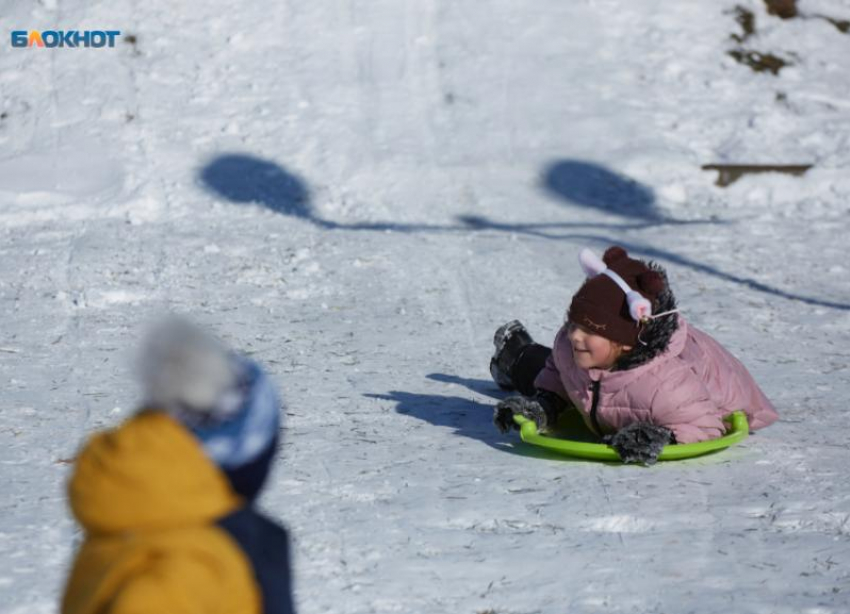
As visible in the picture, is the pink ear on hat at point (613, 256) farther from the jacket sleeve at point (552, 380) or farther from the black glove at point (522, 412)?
the black glove at point (522, 412)

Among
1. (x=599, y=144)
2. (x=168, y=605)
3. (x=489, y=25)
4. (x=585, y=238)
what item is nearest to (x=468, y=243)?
(x=585, y=238)

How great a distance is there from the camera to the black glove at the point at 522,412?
4348 millimetres

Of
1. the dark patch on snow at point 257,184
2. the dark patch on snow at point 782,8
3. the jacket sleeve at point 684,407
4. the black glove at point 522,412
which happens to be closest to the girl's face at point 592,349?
the jacket sleeve at point 684,407

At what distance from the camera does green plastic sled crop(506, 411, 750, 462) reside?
4062 millimetres

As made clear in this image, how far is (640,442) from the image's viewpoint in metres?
4.00

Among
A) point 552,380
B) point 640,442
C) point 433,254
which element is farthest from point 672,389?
point 433,254

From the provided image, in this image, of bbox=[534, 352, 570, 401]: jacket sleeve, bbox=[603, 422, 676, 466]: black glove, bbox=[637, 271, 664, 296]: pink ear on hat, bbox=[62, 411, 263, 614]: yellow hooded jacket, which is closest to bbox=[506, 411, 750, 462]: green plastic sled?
bbox=[603, 422, 676, 466]: black glove

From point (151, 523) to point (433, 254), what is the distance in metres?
5.69

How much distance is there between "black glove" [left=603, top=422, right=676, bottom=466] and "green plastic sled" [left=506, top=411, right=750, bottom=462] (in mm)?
31

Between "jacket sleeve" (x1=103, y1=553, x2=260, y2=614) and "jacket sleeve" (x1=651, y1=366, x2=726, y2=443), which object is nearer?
"jacket sleeve" (x1=103, y1=553, x2=260, y2=614)

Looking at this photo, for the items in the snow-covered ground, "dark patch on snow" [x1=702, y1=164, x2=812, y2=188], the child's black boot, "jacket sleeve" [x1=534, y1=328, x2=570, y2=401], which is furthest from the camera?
"dark patch on snow" [x1=702, y1=164, x2=812, y2=188]

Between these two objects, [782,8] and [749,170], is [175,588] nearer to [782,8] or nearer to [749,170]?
[749,170]

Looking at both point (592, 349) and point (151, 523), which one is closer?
point (151, 523)

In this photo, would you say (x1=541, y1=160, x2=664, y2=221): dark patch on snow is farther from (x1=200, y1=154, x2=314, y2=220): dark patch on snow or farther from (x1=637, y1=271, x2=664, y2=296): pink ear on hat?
(x1=637, y1=271, x2=664, y2=296): pink ear on hat
